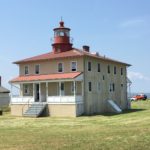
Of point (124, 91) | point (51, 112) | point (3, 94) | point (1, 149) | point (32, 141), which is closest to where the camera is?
point (1, 149)

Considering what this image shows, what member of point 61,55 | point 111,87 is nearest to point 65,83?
point 61,55

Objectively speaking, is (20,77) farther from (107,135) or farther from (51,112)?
(107,135)

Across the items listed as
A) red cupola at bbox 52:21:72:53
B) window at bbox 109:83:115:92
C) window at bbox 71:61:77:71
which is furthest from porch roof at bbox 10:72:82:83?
window at bbox 109:83:115:92

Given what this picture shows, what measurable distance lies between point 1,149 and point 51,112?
80.1 feet

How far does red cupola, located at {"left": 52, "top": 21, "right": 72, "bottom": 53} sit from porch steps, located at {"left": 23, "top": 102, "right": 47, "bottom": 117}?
8018mm

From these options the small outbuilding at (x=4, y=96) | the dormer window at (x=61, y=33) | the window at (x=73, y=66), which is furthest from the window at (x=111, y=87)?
the small outbuilding at (x=4, y=96)

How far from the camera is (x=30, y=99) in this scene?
43.7 meters

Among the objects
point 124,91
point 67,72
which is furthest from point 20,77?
point 124,91

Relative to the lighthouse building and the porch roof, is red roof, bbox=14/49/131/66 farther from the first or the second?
the porch roof

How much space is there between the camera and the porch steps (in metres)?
40.8

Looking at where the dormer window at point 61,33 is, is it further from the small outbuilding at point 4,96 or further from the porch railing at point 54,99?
the small outbuilding at point 4,96

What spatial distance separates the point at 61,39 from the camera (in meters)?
46.4

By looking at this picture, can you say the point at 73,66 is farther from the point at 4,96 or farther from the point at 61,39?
the point at 4,96

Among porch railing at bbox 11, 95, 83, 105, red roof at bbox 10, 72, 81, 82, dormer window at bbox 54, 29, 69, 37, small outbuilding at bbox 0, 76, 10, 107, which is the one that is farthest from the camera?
small outbuilding at bbox 0, 76, 10, 107
